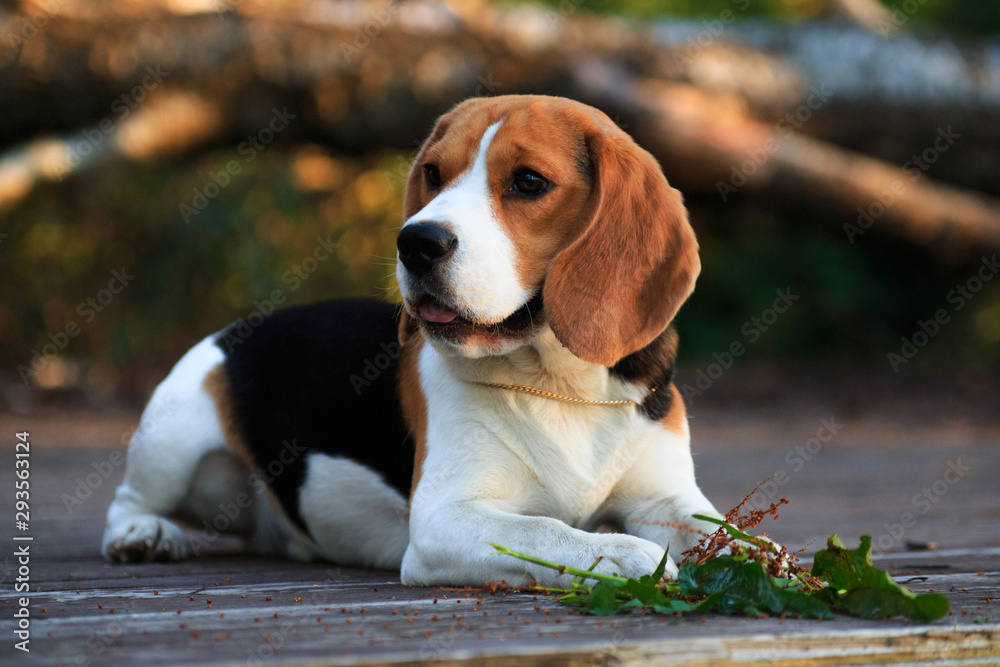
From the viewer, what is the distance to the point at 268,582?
275cm

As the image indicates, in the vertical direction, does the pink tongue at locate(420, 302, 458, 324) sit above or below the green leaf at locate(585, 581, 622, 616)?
above

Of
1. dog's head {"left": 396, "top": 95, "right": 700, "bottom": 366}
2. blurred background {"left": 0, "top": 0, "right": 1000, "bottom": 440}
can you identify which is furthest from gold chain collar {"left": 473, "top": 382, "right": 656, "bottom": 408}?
blurred background {"left": 0, "top": 0, "right": 1000, "bottom": 440}

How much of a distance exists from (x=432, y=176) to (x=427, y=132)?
16.7 ft

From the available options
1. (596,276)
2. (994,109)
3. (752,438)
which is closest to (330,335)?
(596,276)

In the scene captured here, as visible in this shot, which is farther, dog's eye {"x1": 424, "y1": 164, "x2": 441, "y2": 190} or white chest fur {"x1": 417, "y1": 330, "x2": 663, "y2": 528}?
dog's eye {"x1": 424, "y1": 164, "x2": 441, "y2": 190}

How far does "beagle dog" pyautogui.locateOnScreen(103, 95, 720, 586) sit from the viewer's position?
2.57m

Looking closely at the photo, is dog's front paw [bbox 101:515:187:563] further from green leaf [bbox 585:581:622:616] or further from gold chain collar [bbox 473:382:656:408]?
green leaf [bbox 585:581:622:616]

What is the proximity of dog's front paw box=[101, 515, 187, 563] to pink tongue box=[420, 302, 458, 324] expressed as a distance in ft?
4.25

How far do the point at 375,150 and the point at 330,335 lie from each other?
5.12 metres

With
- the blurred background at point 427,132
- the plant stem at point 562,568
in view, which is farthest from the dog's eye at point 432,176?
the blurred background at point 427,132

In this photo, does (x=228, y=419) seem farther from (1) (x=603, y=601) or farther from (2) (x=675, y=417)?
(1) (x=603, y=601)

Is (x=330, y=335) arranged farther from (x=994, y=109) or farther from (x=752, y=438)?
(x=994, y=109)

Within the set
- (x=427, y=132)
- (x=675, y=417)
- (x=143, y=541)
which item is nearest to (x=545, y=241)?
(x=675, y=417)

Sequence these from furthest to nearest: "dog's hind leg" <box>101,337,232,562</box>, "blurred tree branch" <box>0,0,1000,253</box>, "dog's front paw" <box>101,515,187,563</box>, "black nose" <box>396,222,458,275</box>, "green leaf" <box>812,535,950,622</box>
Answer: "blurred tree branch" <box>0,0,1000,253</box>, "dog's hind leg" <box>101,337,232,562</box>, "dog's front paw" <box>101,515,187,563</box>, "black nose" <box>396,222,458,275</box>, "green leaf" <box>812,535,950,622</box>
